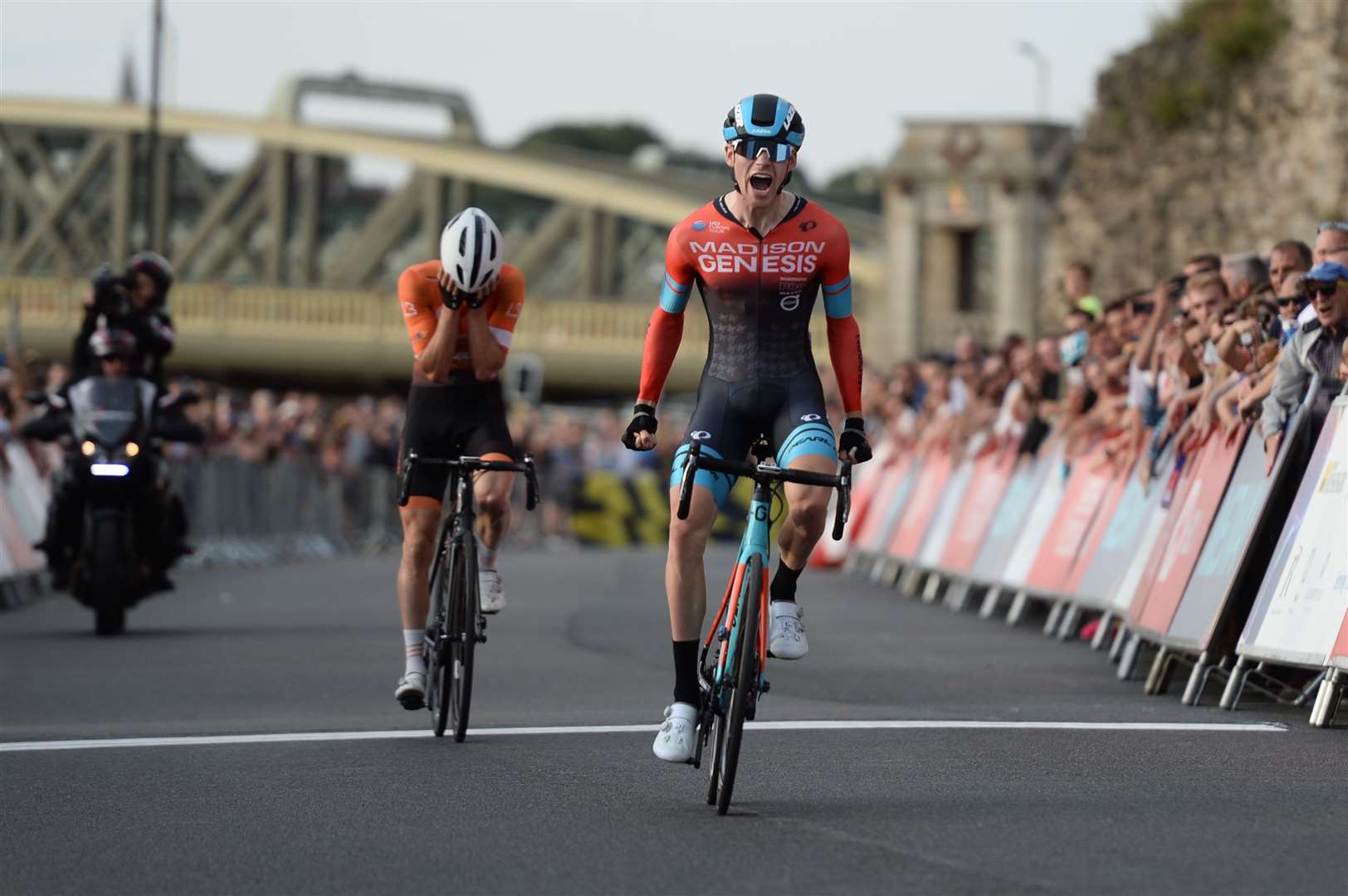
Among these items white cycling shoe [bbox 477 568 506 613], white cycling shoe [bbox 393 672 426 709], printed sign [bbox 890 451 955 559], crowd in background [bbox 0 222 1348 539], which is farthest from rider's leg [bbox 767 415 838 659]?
printed sign [bbox 890 451 955 559]

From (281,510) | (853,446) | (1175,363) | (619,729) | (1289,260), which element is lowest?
(281,510)

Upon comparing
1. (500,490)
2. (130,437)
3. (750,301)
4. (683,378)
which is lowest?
(683,378)

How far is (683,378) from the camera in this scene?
275 ft

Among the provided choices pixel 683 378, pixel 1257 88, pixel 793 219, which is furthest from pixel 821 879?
pixel 683 378

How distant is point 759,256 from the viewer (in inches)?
344

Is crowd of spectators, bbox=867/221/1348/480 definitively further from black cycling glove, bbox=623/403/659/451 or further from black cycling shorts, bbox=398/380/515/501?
black cycling glove, bbox=623/403/659/451

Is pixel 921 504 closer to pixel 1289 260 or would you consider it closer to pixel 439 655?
pixel 1289 260

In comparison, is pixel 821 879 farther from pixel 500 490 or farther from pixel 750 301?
pixel 500 490

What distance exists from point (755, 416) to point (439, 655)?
90.5 inches

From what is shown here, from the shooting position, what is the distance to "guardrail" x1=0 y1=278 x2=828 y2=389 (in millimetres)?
85312

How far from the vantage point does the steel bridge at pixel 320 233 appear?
87188 millimetres

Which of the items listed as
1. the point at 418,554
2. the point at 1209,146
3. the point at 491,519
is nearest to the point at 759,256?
the point at 491,519

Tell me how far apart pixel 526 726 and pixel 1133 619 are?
13.1 feet

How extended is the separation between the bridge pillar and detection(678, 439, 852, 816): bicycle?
58.8m
